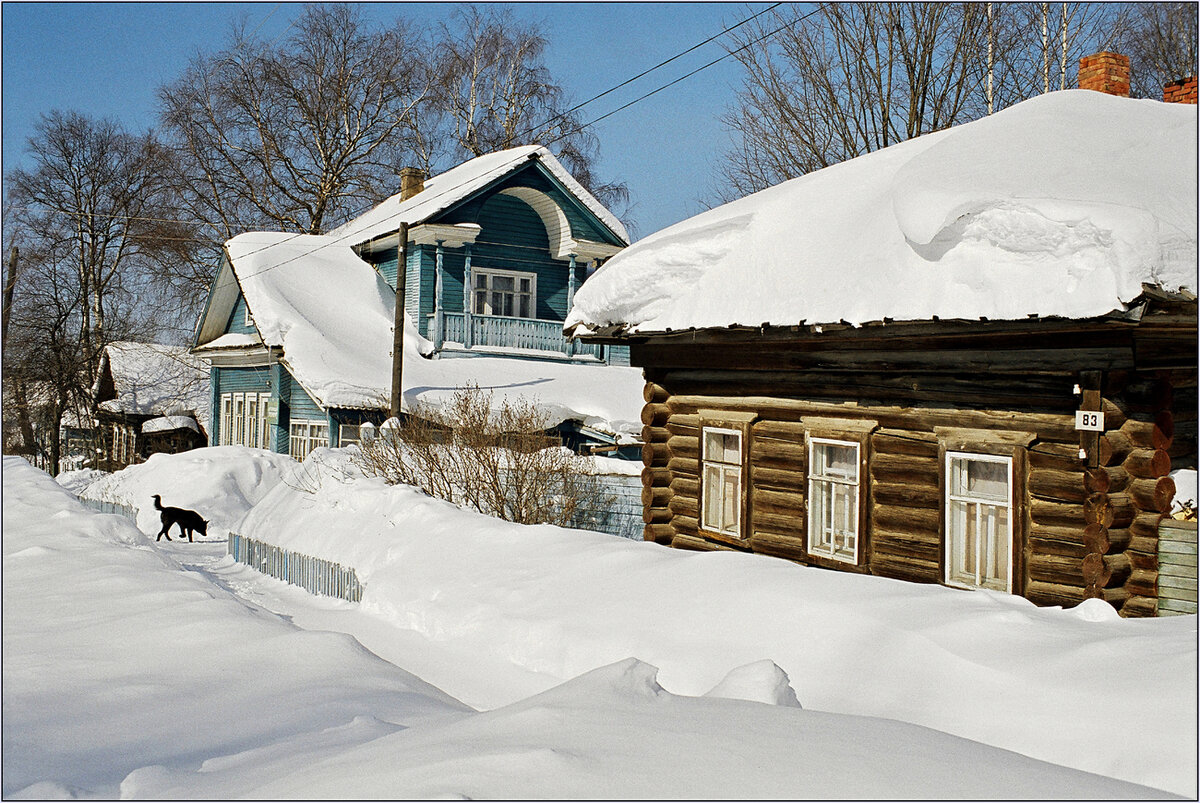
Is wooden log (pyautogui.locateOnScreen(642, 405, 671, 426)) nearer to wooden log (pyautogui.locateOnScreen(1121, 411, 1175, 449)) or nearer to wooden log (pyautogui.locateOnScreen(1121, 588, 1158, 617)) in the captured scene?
wooden log (pyautogui.locateOnScreen(1121, 411, 1175, 449))

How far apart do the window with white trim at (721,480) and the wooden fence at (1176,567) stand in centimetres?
424

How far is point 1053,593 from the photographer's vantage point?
786 centimetres

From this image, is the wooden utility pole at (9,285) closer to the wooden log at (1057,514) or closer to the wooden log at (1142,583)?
the wooden log at (1057,514)

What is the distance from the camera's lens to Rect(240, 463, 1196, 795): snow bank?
5.11 meters

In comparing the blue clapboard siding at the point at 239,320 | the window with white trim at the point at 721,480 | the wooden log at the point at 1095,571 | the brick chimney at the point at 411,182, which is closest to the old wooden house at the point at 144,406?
the blue clapboard siding at the point at 239,320

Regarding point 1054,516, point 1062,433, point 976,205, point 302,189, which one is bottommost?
point 1054,516

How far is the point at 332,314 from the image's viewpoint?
23047mm

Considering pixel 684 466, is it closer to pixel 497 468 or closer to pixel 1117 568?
pixel 497 468

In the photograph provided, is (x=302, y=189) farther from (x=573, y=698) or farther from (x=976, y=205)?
(x=573, y=698)

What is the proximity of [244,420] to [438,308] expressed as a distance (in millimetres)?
6582

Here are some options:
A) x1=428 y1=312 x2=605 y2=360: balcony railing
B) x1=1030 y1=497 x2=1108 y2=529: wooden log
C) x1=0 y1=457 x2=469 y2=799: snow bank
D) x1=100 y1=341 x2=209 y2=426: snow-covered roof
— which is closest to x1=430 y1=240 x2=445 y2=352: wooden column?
x1=428 y1=312 x2=605 y2=360: balcony railing

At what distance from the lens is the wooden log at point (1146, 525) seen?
7660 mm

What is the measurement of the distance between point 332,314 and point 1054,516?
18.4m

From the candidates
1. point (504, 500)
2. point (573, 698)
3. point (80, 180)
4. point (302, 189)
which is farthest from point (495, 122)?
point (573, 698)
